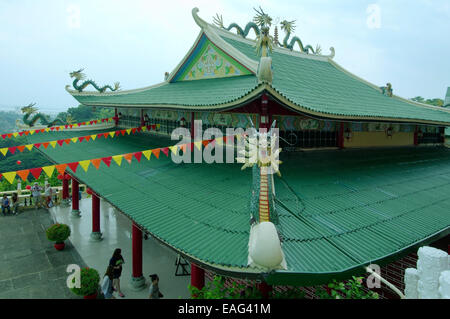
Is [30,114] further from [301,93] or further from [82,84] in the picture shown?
[301,93]

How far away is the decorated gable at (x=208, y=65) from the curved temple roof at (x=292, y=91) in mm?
194

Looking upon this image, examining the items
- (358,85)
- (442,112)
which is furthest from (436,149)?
(358,85)

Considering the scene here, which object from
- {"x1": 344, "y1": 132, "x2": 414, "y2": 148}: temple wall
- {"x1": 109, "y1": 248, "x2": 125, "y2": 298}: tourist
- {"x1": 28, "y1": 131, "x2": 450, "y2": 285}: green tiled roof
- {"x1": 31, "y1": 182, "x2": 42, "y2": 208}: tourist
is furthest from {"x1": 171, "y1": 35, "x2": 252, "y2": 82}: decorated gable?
{"x1": 31, "y1": 182, "x2": 42, "y2": 208}: tourist

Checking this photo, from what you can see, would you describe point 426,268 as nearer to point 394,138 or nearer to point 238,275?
point 238,275

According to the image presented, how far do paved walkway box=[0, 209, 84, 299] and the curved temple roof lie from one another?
6.92 meters

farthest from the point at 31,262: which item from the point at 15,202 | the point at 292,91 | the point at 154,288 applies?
the point at 292,91

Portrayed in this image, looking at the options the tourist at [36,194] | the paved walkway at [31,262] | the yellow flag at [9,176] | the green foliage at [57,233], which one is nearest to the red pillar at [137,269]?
the paved walkway at [31,262]

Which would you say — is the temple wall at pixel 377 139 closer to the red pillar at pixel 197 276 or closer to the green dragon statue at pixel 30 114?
the red pillar at pixel 197 276

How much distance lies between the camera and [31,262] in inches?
448

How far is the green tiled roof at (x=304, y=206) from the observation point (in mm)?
5219

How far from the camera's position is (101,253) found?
12.1 metres

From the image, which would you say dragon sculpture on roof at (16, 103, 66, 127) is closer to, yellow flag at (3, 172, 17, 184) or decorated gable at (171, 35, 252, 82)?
decorated gable at (171, 35, 252, 82)

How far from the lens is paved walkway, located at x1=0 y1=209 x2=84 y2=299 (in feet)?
31.4
